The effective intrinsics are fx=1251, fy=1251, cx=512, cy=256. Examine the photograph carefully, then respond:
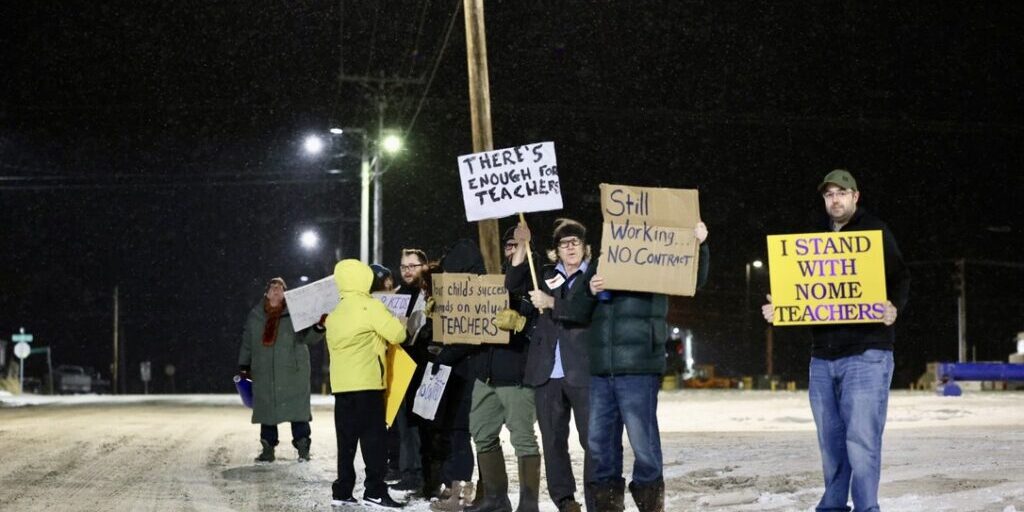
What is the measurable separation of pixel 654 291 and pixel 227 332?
351ft

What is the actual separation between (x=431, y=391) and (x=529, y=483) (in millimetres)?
1573

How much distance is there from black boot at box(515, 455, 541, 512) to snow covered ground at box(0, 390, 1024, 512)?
1.00m

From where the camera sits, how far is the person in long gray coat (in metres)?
12.8

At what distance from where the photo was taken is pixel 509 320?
841cm

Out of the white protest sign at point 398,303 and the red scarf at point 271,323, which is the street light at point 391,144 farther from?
the white protest sign at point 398,303

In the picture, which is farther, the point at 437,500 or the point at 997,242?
the point at 997,242

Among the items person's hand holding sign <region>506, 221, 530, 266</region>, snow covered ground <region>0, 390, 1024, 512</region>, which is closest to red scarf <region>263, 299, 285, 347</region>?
snow covered ground <region>0, 390, 1024, 512</region>

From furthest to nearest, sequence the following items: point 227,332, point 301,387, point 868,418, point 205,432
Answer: point 227,332 → point 205,432 → point 301,387 → point 868,418

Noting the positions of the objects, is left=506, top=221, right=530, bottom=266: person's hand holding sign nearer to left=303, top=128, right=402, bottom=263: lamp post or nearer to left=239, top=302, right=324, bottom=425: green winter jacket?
left=239, top=302, right=324, bottom=425: green winter jacket

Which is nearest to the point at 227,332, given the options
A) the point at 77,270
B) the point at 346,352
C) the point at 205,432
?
the point at 77,270

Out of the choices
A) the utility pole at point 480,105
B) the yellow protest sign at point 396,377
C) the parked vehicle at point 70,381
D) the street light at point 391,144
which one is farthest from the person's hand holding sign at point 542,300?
the parked vehicle at point 70,381

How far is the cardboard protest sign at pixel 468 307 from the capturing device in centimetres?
889

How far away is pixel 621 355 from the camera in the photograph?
7699mm

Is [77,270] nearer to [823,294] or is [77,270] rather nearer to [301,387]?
[301,387]
